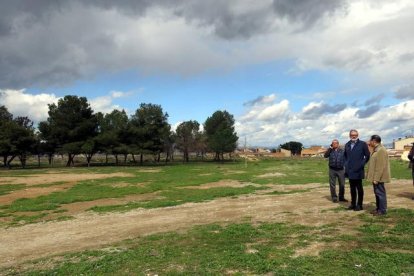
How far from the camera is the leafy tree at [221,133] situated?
100688 mm

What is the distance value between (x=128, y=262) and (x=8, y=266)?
266 centimetres

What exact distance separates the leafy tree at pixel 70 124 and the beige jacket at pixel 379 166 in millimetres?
66406

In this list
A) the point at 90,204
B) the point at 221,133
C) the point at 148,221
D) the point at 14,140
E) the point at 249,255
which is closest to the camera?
the point at 249,255

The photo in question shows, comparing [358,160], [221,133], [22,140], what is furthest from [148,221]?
[221,133]

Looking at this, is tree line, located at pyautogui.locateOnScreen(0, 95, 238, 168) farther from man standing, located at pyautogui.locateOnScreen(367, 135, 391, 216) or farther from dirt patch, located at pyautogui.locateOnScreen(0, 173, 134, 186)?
man standing, located at pyautogui.locateOnScreen(367, 135, 391, 216)

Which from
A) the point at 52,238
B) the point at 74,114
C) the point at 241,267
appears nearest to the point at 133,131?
the point at 74,114

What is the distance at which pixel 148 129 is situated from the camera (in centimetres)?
7888

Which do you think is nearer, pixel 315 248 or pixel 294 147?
pixel 315 248

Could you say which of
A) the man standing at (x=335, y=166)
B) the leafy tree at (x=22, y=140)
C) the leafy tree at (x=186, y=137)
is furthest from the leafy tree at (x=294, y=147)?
the man standing at (x=335, y=166)

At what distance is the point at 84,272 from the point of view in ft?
25.1

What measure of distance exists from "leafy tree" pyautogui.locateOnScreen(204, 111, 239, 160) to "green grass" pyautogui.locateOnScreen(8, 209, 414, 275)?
295ft

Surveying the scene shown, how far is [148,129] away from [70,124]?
1393cm

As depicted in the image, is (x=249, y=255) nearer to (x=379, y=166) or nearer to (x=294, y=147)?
(x=379, y=166)

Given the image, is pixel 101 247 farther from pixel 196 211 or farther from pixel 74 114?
pixel 74 114
